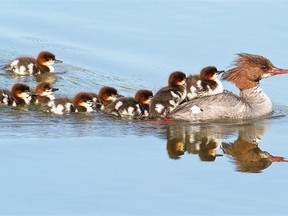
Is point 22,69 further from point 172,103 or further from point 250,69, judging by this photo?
point 250,69

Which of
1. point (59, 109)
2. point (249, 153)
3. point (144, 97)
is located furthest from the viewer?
point (144, 97)

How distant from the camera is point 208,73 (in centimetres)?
1077

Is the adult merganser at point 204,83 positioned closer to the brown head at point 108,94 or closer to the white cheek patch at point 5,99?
the brown head at point 108,94

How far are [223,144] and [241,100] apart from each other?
1.21m

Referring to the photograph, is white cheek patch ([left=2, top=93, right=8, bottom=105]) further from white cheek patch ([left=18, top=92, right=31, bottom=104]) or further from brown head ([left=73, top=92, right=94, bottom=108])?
brown head ([left=73, top=92, right=94, bottom=108])

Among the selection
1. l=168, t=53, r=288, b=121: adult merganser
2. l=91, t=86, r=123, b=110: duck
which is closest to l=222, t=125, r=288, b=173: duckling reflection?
l=168, t=53, r=288, b=121: adult merganser

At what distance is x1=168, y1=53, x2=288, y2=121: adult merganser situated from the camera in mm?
10258

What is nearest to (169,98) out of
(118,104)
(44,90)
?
(118,104)

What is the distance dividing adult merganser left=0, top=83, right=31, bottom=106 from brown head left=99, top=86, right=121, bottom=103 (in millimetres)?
765

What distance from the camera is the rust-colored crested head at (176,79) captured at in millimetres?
10523

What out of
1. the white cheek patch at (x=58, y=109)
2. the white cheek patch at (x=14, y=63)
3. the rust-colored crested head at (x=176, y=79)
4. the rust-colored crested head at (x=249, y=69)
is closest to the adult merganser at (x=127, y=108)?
the rust-colored crested head at (x=176, y=79)

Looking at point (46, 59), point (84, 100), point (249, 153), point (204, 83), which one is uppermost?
point (46, 59)

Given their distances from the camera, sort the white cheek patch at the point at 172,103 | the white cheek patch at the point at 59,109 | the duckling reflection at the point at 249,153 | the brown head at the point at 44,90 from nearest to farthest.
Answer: the duckling reflection at the point at 249,153 → the white cheek patch at the point at 59,109 → the white cheek patch at the point at 172,103 → the brown head at the point at 44,90

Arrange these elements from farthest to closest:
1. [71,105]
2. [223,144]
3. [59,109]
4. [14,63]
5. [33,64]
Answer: [33,64]
[14,63]
[71,105]
[59,109]
[223,144]
